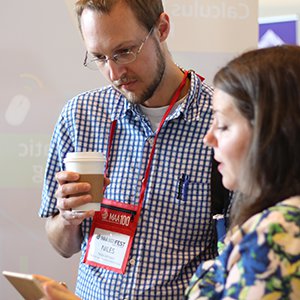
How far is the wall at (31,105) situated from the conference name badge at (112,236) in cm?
91

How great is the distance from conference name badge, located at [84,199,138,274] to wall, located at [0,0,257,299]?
0.91 metres

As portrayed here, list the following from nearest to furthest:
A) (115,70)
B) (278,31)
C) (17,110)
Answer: (115,70), (17,110), (278,31)

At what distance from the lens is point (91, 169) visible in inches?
62.4

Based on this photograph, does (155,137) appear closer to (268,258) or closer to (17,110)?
(268,258)

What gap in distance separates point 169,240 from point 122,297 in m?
0.21

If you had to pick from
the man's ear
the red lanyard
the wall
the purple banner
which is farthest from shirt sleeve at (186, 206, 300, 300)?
the purple banner

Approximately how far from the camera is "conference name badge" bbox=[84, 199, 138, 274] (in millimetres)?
1717

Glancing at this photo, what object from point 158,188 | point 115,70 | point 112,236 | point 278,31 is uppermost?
point 278,31

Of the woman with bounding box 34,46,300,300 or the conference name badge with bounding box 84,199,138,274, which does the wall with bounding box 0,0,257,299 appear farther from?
the woman with bounding box 34,46,300,300

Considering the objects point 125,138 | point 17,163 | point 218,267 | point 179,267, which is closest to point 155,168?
point 125,138

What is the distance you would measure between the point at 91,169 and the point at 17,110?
112 cm

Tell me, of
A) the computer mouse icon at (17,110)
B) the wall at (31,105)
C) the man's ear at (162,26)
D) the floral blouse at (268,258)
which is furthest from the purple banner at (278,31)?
the floral blouse at (268,258)

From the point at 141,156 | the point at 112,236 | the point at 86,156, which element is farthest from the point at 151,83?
the point at 112,236

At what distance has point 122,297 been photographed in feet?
5.52
